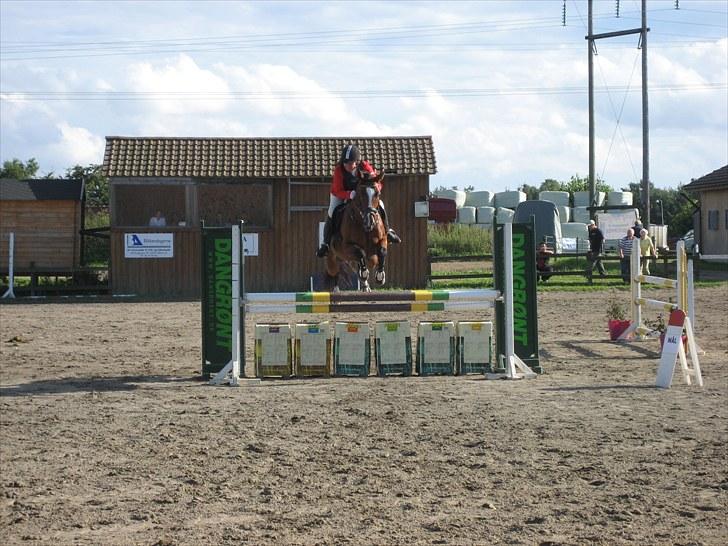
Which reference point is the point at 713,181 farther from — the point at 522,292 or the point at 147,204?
the point at 522,292

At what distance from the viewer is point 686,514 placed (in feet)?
20.9

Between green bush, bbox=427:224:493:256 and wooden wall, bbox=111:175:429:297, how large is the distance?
997 centimetres

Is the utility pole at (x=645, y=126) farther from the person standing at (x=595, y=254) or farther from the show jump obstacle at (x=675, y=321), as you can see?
the show jump obstacle at (x=675, y=321)

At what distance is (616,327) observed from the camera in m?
16.6

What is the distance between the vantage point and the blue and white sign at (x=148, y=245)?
28.4 metres

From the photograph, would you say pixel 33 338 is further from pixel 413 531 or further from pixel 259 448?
pixel 413 531

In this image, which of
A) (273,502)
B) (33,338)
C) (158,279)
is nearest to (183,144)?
(158,279)

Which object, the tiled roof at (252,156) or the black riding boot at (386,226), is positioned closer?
the black riding boot at (386,226)

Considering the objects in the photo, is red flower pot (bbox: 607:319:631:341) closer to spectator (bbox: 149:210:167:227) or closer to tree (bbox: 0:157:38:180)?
spectator (bbox: 149:210:167:227)

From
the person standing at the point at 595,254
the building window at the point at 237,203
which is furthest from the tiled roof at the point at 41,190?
the person standing at the point at 595,254

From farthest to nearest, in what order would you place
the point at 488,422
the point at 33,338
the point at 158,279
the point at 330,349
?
the point at 158,279
the point at 33,338
the point at 330,349
the point at 488,422

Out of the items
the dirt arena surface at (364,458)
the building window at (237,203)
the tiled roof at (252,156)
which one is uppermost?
the tiled roof at (252,156)

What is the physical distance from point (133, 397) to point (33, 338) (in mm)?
6963

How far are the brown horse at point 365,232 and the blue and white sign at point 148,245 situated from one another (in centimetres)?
1766
